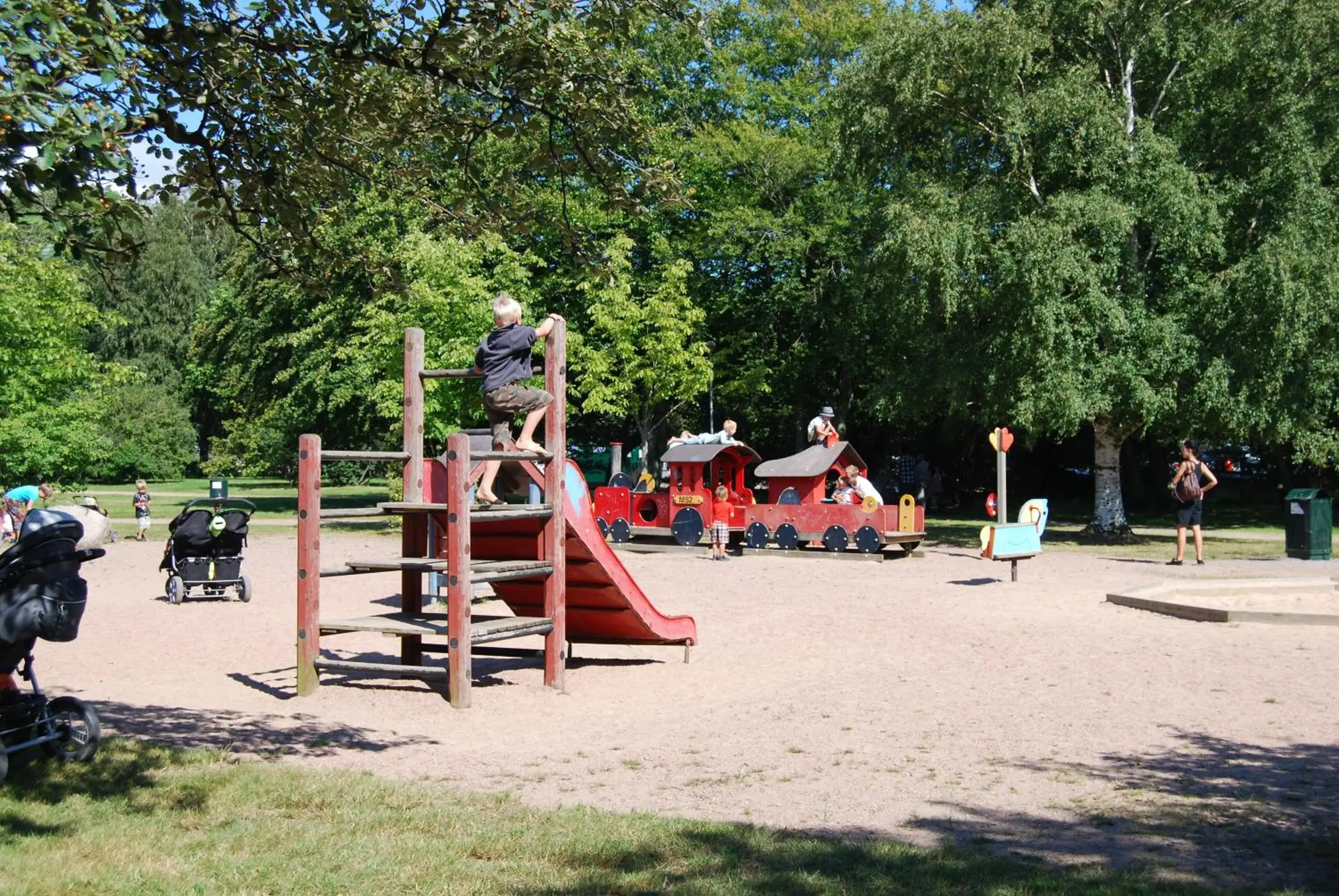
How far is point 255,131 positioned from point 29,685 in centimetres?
452

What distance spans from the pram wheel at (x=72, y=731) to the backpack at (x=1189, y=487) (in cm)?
1707

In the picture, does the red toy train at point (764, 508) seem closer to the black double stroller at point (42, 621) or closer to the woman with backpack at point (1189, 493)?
the woman with backpack at point (1189, 493)

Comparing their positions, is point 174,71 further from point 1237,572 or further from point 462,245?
point 462,245

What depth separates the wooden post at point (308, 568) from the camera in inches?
378

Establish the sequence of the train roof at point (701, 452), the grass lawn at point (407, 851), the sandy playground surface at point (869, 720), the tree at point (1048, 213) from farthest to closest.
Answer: the tree at point (1048, 213)
the train roof at point (701, 452)
the sandy playground surface at point (869, 720)
the grass lawn at point (407, 851)

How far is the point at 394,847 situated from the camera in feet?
17.4

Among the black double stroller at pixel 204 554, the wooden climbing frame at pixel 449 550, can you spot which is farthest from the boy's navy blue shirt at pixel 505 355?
the black double stroller at pixel 204 554

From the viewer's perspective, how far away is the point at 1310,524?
816 inches

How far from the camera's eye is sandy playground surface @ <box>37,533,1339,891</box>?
6043 mm

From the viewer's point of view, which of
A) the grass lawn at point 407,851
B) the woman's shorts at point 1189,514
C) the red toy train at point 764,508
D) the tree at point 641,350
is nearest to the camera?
the grass lawn at point 407,851

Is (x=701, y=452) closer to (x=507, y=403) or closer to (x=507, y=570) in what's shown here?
(x=507, y=403)

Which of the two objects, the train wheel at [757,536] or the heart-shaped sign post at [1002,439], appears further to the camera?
the train wheel at [757,536]

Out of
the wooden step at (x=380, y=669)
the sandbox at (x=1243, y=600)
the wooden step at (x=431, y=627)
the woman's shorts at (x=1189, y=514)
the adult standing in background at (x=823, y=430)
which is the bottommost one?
the wooden step at (x=380, y=669)

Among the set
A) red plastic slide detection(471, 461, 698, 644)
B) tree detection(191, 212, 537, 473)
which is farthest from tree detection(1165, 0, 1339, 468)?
red plastic slide detection(471, 461, 698, 644)
